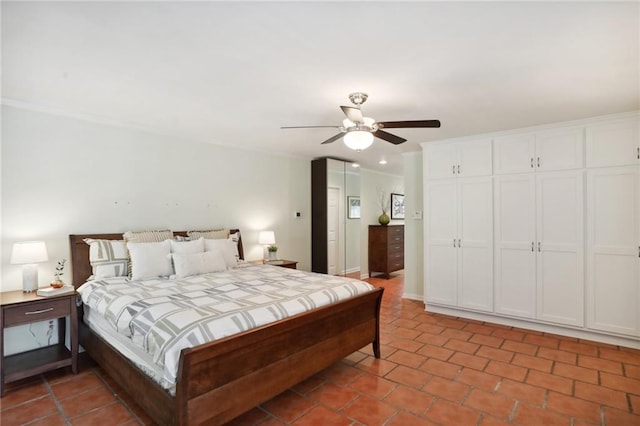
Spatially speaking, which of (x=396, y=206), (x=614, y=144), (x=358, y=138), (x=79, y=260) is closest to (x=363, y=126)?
(x=358, y=138)

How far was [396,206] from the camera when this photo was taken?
27.0 feet

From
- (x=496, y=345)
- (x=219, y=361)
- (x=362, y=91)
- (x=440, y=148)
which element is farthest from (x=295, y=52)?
(x=496, y=345)

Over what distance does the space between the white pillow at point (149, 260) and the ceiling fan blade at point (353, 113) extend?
2.38 metres

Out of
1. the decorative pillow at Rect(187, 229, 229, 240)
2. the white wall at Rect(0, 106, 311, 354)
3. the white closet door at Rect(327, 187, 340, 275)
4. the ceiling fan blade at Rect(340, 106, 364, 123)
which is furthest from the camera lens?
the white closet door at Rect(327, 187, 340, 275)

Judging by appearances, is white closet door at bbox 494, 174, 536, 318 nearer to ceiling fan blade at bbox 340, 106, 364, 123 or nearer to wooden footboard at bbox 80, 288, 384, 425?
wooden footboard at bbox 80, 288, 384, 425

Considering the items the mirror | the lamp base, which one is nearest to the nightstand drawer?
the lamp base

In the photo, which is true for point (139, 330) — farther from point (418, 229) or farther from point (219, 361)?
point (418, 229)

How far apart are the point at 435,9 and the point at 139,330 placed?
256 cm

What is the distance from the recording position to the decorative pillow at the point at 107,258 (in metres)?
3.27

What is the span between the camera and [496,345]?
3.49 m

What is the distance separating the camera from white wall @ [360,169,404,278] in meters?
7.11

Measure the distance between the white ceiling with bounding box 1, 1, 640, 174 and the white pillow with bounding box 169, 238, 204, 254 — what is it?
1.37 m

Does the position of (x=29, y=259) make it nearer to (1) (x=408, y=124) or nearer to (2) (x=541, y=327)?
(1) (x=408, y=124)

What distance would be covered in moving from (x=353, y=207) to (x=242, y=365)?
492 cm
